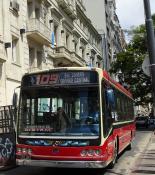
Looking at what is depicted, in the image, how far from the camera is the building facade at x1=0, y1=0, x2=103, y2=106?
2602cm

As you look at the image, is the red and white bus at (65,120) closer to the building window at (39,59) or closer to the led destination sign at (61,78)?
the led destination sign at (61,78)

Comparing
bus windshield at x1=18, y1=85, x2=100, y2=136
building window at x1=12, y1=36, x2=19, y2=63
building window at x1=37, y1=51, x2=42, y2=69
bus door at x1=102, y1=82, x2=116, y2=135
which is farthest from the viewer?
building window at x1=37, y1=51, x2=42, y2=69

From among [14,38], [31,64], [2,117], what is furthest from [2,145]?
[31,64]

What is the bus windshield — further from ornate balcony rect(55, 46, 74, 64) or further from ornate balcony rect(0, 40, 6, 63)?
ornate balcony rect(55, 46, 74, 64)

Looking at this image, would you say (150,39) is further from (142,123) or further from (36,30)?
(142,123)

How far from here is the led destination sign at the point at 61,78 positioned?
12.0 meters

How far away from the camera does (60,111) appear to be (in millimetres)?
11727

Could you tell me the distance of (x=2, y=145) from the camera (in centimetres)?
1453

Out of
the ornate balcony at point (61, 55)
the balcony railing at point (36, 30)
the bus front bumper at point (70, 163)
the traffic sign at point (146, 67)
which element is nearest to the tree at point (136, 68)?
the ornate balcony at point (61, 55)

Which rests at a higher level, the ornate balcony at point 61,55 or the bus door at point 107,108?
the ornate balcony at point 61,55

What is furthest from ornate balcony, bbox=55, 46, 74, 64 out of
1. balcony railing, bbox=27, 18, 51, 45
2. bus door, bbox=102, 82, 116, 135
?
bus door, bbox=102, 82, 116, 135

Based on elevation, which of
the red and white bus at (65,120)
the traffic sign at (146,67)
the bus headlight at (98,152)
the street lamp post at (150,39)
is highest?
the street lamp post at (150,39)

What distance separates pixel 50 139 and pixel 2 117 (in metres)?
4.75

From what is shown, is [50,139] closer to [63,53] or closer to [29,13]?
[29,13]
